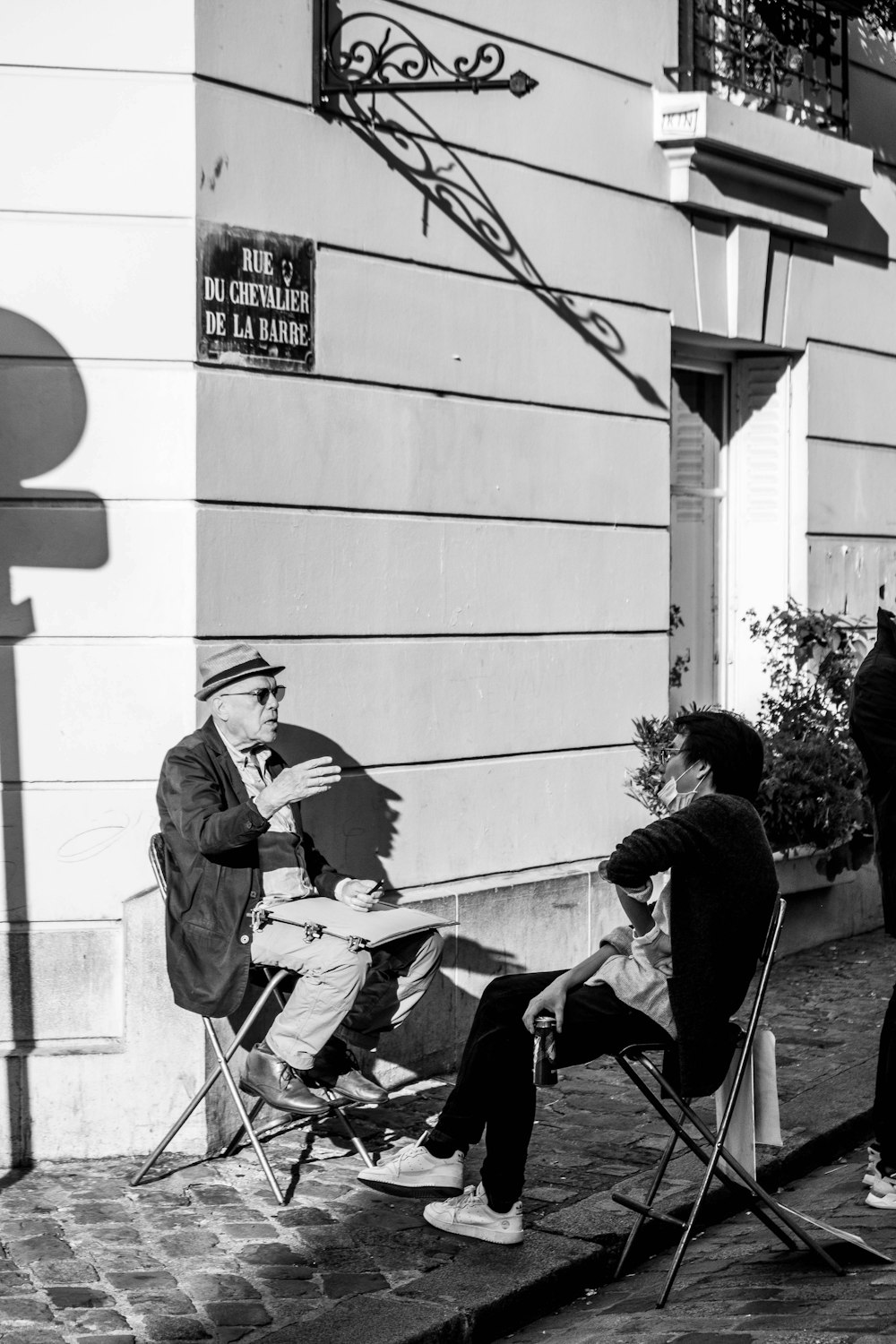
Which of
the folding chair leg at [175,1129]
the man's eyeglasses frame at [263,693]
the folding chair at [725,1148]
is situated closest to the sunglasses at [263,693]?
the man's eyeglasses frame at [263,693]

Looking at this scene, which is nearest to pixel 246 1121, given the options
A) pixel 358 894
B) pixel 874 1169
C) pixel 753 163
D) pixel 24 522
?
pixel 358 894

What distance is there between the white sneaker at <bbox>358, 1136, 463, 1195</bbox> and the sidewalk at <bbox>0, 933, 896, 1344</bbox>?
5.5 inches

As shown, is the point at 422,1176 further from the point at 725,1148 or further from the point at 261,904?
the point at 261,904

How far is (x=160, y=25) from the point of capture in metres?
5.90

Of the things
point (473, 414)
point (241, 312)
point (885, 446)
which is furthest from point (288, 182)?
point (885, 446)

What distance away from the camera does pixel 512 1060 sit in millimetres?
4812

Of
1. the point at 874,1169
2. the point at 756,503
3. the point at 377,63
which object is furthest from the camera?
the point at 756,503

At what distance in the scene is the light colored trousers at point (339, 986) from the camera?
5.26 meters

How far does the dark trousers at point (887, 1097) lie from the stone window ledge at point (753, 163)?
175 inches

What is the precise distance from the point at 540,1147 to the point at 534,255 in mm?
3753

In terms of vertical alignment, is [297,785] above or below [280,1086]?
above

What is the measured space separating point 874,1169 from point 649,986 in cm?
118

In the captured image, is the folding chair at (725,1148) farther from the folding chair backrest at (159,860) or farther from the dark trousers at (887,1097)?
the folding chair backrest at (159,860)

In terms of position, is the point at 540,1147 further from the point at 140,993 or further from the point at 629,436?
the point at 629,436
